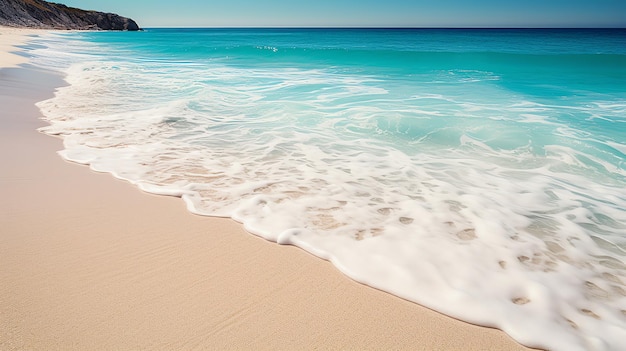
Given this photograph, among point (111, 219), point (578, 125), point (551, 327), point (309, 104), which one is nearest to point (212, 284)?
point (111, 219)

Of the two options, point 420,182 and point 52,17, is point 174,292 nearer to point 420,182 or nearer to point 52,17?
point 420,182

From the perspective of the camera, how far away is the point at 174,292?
213 centimetres

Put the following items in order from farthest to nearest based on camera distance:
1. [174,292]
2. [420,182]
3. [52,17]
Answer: [52,17] → [420,182] → [174,292]

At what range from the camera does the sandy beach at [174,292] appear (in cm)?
182

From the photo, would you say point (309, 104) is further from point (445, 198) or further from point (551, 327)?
point (551, 327)

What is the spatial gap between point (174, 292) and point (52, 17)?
107 m

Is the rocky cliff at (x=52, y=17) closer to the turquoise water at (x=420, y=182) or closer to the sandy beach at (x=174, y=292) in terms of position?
the turquoise water at (x=420, y=182)

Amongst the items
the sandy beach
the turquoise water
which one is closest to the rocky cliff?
the turquoise water

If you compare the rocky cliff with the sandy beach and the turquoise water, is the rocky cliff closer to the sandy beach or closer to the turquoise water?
the turquoise water

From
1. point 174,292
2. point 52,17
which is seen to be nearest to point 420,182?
point 174,292

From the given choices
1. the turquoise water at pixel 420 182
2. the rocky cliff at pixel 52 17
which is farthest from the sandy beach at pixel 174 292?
the rocky cliff at pixel 52 17

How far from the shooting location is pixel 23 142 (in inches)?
192

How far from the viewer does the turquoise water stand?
7.42 feet

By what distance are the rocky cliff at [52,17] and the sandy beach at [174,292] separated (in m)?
80.4
